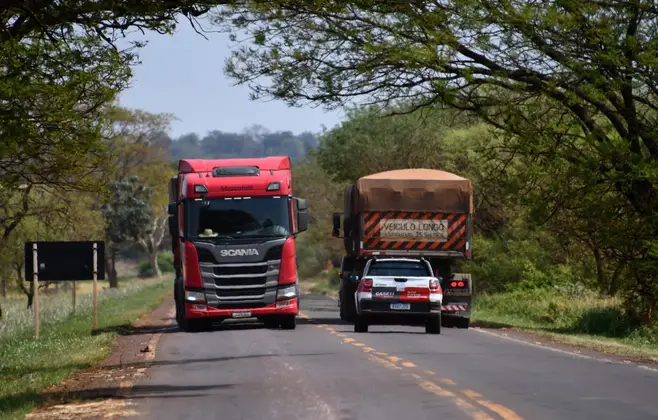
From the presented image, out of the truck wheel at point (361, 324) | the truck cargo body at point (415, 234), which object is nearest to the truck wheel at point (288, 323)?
the truck wheel at point (361, 324)

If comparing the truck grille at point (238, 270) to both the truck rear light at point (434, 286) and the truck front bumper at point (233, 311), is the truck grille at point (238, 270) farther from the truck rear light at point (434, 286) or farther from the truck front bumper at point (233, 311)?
the truck rear light at point (434, 286)

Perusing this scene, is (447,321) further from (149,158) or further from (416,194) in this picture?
(149,158)

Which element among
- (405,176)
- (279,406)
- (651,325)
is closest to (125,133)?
(405,176)

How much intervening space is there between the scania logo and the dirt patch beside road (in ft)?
7.61

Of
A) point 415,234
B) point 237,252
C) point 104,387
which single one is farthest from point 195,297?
point 104,387

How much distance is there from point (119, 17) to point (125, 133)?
74.9 m

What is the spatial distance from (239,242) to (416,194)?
7.23 metres

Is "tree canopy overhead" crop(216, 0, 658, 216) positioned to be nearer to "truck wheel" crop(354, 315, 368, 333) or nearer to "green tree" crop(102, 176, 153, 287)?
"truck wheel" crop(354, 315, 368, 333)

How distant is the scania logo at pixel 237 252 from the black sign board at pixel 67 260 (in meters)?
5.06

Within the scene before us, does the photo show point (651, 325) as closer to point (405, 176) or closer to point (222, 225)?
point (405, 176)

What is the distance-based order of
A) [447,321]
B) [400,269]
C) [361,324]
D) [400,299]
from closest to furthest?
1. [400,299]
2. [400,269]
3. [361,324]
4. [447,321]

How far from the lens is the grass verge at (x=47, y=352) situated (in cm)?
1569

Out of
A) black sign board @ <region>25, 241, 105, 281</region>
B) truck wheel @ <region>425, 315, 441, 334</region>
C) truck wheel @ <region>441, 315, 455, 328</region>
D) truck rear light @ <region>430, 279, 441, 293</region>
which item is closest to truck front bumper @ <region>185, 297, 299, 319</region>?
truck rear light @ <region>430, 279, 441, 293</region>

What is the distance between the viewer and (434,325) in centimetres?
2842
